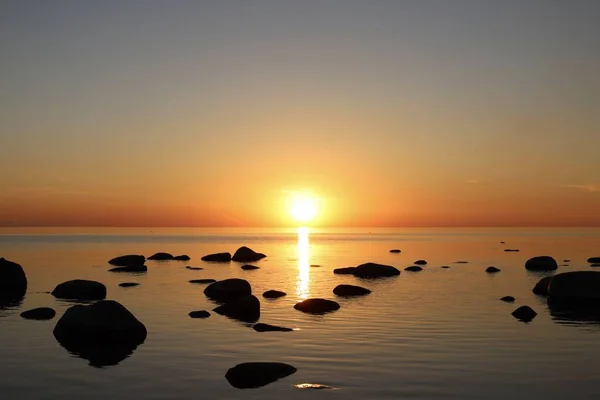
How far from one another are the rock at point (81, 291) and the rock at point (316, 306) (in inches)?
584

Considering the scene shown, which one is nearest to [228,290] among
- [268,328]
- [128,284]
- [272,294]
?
[272,294]

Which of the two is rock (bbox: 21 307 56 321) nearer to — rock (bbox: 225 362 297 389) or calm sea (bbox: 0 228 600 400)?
calm sea (bbox: 0 228 600 400)

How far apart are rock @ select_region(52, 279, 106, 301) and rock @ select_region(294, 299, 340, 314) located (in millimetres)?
14835

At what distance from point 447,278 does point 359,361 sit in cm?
3812

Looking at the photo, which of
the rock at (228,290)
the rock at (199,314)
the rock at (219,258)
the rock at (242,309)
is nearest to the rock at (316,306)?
the rock at (242,309)

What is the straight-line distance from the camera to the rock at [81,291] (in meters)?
40.1

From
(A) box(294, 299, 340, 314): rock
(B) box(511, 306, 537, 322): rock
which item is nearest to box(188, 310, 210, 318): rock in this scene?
(A) box(294, 299, 340, 314): rock

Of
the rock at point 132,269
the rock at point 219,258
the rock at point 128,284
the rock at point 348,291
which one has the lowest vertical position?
the rock at point 219,258

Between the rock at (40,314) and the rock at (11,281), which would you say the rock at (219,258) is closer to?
the rock at (11,281)

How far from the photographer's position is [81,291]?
40375mm

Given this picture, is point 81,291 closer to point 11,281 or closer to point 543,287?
point 11,281

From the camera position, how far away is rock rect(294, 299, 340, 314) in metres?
34.0

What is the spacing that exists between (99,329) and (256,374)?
33.5ft

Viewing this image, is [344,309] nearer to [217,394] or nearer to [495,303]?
[495,303]
